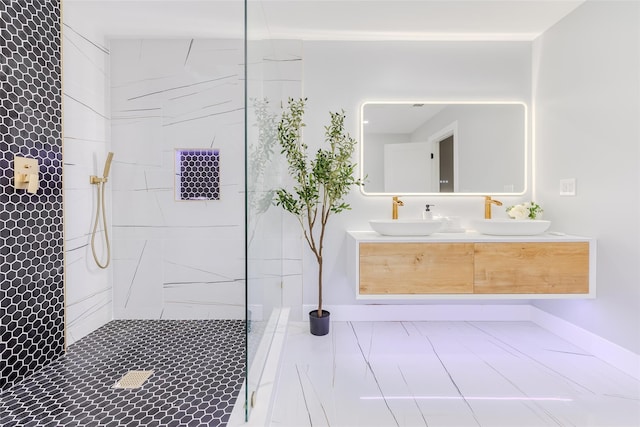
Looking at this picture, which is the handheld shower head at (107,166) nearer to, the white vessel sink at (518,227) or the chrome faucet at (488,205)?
the white vessel sink at (518,227)

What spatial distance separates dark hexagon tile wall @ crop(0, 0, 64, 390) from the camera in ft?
5.60

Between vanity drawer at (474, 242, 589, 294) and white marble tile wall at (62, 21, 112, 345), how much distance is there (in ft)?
9.09

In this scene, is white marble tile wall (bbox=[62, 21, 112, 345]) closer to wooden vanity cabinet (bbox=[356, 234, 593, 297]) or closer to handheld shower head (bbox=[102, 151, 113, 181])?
handheld shower head (bbox=[102, 151, 113, 181])

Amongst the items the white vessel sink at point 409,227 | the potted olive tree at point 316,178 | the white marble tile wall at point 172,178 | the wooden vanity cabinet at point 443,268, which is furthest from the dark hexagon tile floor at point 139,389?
the white vessel sink at point 409,227

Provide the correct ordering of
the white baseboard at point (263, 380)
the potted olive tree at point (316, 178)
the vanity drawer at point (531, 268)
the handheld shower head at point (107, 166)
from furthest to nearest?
the handheld shower head at point (107, 166), the potted olive tree at point (316, 178), the vanity drawer at point (531, 268), the white baseboard at point (263, 380)

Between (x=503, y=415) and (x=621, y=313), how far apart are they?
1100 millimetres

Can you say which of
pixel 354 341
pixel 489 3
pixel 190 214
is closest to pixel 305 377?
pixel 354 341

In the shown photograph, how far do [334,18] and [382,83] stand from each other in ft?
2.05

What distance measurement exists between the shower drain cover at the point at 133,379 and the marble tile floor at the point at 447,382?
2.52 ft

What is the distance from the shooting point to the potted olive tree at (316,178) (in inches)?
95.6

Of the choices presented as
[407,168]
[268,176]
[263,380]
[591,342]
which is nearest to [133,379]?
[263,380]

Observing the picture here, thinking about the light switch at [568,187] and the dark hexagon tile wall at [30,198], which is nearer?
the dark hexagon tile wall at [30,198]

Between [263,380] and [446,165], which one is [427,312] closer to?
[446,165]

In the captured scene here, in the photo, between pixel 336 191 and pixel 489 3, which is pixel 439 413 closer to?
pixel 336 191
